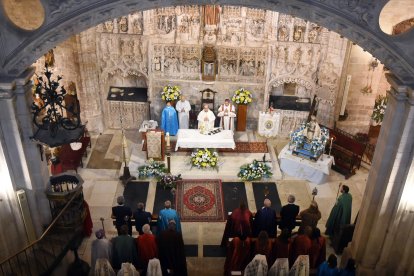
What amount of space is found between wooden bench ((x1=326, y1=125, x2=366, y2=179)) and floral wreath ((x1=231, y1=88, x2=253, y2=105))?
10.0ft

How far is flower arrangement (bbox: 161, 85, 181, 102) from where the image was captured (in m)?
16.0

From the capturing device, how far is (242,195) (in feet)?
44.3

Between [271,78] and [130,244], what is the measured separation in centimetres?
853

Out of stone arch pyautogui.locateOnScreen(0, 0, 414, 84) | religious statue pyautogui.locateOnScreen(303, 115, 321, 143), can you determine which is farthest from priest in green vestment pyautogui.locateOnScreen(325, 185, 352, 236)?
stone arch pyautogui.locateOnScreen(0, 0, 414, 84)

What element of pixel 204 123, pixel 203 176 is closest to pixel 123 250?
pixel 203 176

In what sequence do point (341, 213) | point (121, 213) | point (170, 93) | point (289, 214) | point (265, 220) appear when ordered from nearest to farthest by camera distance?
point (121, 213)
point (265, 220)
point (289, 214)
point (341, 213)
point (170, 93)

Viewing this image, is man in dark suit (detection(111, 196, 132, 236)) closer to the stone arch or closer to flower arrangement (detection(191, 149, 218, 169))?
the stone arch

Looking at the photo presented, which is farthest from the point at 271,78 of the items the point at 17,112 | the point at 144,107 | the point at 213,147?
the point at 17,112

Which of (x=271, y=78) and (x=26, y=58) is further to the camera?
(x=271, y=78)

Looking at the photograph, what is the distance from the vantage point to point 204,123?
15.2 meters

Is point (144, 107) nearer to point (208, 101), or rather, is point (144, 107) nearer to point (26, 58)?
point (208, 101)

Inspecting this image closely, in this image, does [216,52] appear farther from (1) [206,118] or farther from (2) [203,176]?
(2) [203,176]

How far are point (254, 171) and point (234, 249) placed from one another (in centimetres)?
466

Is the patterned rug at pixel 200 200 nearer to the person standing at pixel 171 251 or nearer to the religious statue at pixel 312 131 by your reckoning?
the person standing at pixel 171 251
